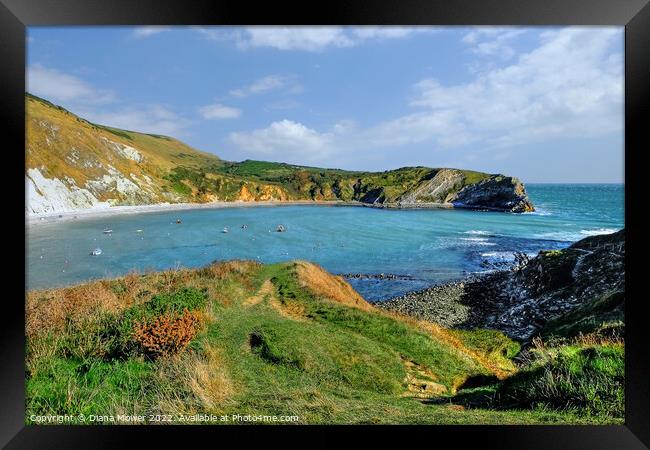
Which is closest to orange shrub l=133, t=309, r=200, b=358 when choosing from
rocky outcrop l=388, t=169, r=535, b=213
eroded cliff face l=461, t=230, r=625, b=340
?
eroded cliff face l=461, t=230, r=625, b=340

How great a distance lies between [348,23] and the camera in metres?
3.26

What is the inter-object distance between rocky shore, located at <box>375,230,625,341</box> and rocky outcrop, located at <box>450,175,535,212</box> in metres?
1.46

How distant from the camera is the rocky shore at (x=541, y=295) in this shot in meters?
5.39

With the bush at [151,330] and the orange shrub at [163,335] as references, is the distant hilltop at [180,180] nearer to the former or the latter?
the bush at [151,330]

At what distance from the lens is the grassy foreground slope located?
133 inches

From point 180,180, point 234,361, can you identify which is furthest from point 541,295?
point 180,180

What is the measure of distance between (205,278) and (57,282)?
2.54m

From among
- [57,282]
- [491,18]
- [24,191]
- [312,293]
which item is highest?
[491,18]

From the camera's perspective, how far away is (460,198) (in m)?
9.02

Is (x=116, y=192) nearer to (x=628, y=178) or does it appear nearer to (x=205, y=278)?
(x=205, y=278)

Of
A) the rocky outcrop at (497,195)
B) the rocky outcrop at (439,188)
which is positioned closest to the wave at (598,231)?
the rocky outcrop at (497,195)

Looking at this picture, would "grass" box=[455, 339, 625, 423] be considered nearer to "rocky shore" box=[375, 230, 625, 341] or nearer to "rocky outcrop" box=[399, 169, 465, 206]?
"rocky shore" box=[375, 230, 625, 341]

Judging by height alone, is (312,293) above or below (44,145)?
below

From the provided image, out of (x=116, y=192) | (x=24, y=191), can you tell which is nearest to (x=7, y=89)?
(x=24, y=191)
